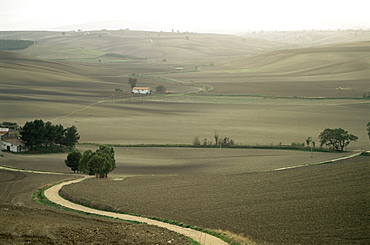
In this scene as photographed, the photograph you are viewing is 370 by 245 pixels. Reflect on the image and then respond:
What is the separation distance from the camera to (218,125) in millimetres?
58219

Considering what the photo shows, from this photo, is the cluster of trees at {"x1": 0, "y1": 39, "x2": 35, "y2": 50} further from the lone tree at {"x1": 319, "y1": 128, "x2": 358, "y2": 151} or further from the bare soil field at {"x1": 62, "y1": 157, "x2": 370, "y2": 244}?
the bare soil field at {"x1": 62, "y1": 157, "x2": 370, "y2": 244}

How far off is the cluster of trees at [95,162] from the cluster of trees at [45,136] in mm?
8024

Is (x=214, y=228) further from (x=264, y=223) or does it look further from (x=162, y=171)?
(x=162, y=171)

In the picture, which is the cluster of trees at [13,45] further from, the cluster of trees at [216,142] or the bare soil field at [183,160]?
the bare soil field at [183,160]

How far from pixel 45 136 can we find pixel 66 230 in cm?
2901

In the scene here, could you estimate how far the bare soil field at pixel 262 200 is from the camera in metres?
19.3

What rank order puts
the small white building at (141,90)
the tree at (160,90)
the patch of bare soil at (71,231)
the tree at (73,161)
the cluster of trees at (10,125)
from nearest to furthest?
the patch of bare soil at (71,231)
the tree at (73,161)
the cluster of trees at (10,125)
the small white building at (141,90)
the tree at (160,90)

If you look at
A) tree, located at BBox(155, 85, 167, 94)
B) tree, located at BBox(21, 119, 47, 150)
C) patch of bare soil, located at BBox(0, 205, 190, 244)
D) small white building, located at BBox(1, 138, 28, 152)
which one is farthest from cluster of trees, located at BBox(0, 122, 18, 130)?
tree, located at BBox(155, 85, 167, 94)

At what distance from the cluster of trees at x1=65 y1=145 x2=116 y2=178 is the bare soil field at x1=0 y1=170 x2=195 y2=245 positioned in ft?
36.2

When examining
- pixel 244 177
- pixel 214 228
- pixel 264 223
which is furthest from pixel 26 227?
pixel 244 177

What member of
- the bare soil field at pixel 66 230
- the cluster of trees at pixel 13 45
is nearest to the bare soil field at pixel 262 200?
the bare soil field at pixel 66 230

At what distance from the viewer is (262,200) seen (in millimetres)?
23984

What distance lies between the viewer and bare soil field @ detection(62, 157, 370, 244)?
19.3 m

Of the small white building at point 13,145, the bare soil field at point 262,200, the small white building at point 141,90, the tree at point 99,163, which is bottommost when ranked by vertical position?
the bare soil field at point 262,200
